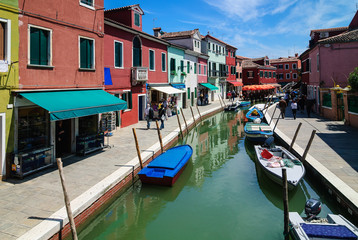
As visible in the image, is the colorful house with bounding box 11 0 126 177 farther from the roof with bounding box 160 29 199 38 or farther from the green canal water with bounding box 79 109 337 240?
the roof with bounding box 160 29 199 38

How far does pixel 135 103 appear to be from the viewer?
19.0 metres

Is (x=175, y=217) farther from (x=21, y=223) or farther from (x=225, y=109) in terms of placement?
(x=225, y=109)

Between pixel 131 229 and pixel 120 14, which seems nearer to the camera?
pixel 131 229

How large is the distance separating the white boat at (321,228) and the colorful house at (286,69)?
219 ft

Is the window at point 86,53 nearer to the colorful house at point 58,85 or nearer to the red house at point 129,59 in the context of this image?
the colorful house at point 58,85

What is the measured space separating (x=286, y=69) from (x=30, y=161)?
6849 cm

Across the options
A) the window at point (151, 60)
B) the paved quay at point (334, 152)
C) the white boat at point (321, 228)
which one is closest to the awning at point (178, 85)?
the window at point (151, 60)

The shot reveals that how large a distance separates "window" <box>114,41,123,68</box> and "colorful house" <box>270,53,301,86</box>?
193ft

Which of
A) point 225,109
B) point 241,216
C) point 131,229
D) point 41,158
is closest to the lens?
point 131,229

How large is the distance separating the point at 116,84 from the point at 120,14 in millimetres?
5733

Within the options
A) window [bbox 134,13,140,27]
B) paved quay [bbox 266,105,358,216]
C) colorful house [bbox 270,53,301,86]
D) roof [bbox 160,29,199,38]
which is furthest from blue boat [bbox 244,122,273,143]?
colorful house [bbox 270,53,301,86]

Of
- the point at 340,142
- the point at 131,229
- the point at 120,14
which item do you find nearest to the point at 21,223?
the point at 131,229

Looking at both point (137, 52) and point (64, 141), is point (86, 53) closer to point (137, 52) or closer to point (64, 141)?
point (64, 141)

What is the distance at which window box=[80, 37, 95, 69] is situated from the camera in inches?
460
